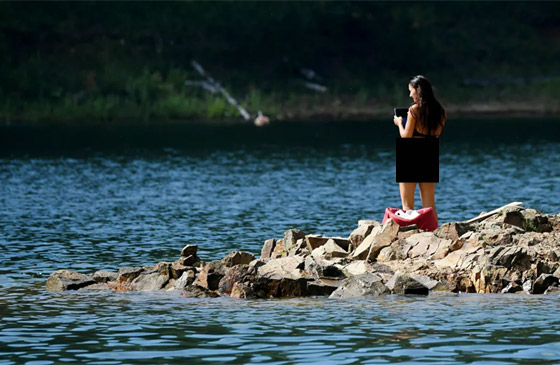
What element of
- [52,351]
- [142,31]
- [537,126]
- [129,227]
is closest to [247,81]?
[142,31]

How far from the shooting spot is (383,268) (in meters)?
24.7

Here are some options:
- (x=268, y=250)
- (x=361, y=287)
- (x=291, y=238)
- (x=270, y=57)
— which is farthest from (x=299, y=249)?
(x=270, y=57)

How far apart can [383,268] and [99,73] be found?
2982 inches

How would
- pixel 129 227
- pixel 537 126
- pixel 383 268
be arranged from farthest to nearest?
pixel 537 126 < pixel 129 227 < pixel 383 268

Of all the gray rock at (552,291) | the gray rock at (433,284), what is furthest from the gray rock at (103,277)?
the gray rock at (552,291)

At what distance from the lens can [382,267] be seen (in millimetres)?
24688

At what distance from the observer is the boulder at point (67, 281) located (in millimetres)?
25188

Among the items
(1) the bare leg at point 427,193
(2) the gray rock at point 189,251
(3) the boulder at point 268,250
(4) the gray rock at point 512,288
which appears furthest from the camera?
(3) the boulder at point 268,250

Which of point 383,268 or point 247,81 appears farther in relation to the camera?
point 247,81

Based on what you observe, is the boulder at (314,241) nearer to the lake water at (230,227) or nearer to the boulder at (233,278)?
the boulder at (233,278)

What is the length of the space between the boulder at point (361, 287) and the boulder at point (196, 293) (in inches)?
85.6

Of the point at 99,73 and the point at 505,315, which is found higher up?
the point at 99,73

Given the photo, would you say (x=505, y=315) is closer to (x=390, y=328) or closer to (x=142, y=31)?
(x=390, y=328)

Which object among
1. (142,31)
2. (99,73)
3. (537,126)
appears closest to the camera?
(537,126)
